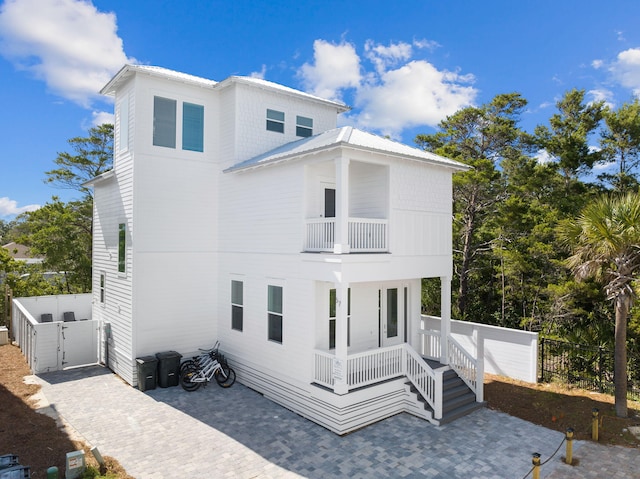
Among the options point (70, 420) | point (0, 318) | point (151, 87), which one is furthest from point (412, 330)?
point (0, 318)

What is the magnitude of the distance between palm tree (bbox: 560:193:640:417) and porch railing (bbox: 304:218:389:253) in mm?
5325

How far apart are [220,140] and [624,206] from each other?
39.8 ft

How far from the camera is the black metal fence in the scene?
39.3 feet

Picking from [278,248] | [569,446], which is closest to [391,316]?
[278,248]

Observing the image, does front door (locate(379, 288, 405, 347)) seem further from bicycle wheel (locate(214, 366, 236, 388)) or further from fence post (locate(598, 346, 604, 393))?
fence post (locate(598, 346, 604, 393))

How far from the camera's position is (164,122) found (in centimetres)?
1279

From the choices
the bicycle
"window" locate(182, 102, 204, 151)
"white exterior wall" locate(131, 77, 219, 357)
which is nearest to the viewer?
the bicycle

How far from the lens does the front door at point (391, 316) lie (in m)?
12.1

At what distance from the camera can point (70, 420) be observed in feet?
30.7

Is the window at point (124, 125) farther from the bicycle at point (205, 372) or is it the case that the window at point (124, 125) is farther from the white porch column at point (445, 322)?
the white porch column at point (445, 322)

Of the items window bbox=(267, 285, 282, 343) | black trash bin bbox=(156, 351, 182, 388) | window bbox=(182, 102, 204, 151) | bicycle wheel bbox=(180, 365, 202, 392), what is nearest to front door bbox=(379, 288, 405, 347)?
window bbox=(267, 285, 282, 343)

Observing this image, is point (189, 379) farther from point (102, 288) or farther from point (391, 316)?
point (391, 316)

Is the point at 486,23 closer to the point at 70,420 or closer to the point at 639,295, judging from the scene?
the point at 639,295

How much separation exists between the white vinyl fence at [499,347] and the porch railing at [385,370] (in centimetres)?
220
